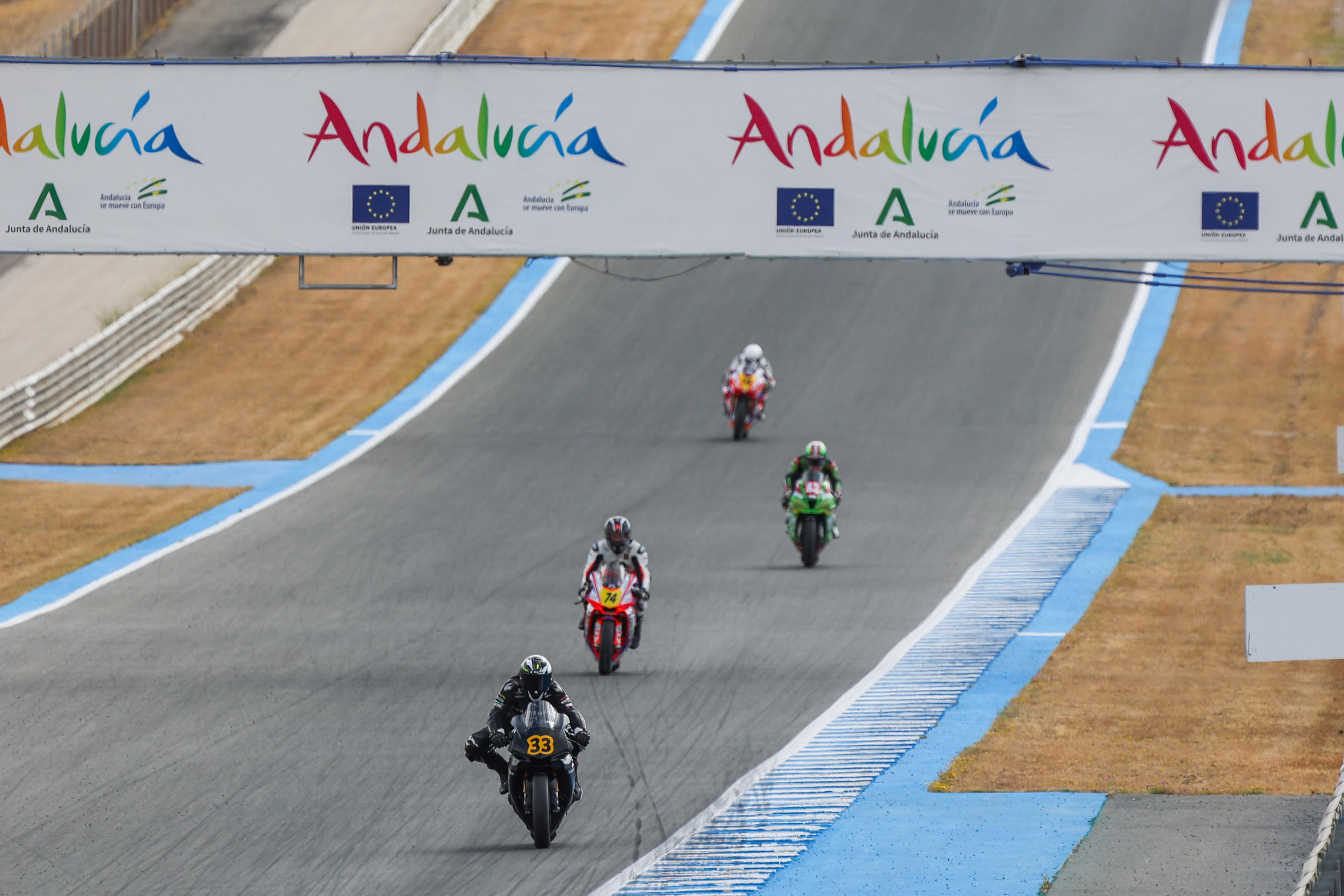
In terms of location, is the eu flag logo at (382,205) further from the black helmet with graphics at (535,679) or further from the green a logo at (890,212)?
the black helmet with graphics at (535,679)

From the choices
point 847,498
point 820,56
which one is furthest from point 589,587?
point 820,56

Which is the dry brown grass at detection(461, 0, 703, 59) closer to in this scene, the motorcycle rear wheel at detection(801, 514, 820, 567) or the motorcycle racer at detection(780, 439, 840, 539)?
Result: the motorcycle racer at detection(780, 439, 840, 539)

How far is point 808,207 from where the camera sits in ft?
56.2

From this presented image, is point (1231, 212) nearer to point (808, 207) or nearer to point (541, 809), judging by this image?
point (808, 207)

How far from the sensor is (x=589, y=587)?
710 inches

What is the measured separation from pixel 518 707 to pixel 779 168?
6361mm

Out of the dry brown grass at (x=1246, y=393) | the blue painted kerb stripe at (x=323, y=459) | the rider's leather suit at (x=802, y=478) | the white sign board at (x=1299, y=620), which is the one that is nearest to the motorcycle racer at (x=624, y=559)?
the blue painted kerb stripe at (x=323, y=459)

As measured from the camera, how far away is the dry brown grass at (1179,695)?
14.6 meters

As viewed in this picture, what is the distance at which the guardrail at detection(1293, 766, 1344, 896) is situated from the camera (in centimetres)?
894

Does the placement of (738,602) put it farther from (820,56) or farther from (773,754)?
(820,56)

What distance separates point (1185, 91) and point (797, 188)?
144 inches

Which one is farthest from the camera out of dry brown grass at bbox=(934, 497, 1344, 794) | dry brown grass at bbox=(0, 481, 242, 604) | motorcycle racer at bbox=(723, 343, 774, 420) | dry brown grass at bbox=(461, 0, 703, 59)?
dry brown grass at bbox=(461, 0, 703, 59)

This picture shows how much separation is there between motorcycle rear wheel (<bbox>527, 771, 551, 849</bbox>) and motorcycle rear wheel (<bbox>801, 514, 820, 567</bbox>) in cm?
1066

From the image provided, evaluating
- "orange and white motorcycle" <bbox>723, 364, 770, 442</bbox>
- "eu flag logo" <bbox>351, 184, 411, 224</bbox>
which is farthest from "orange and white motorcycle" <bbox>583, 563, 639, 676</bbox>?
"orange and white motorcycle" <bbox>723, 364, 770, 442</bbox>
